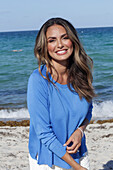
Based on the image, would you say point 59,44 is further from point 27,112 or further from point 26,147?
point 27,112

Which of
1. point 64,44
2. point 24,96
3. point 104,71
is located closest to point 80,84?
point 64,44

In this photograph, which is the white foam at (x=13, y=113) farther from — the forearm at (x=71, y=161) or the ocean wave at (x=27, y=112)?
the forearm at (x=71, y=161)

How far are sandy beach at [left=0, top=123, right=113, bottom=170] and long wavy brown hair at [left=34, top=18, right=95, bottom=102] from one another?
100 inches

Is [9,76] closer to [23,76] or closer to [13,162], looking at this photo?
[23,76]

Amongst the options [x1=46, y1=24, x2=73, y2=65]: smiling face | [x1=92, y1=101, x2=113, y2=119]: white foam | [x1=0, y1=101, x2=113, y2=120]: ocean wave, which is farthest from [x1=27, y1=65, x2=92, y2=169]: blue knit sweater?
[x1=0, y1=101, x2=113, y2=120]: ocean wave

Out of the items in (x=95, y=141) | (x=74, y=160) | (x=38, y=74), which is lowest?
(x=95, y=141)

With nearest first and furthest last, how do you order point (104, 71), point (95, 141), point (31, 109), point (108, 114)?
point (31, 109) < point (95, 141) < point (108, 114) < point (104, 71)

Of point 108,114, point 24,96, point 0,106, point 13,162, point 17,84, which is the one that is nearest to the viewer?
point 13,162

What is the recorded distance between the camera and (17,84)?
14906 mm

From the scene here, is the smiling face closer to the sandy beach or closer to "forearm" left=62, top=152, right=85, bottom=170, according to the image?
"forearm" left=62, top=152, right=85, bottom=170

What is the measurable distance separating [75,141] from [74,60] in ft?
2.25

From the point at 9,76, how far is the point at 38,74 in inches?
620

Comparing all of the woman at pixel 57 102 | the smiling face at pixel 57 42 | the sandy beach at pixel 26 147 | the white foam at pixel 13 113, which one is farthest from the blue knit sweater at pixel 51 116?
the white foam at pixel 13 113

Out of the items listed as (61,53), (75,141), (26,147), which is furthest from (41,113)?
(26,147)
